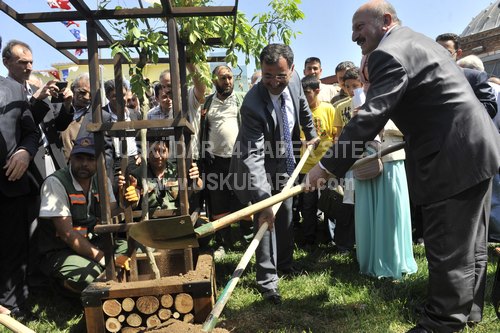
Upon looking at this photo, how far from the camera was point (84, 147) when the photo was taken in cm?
365

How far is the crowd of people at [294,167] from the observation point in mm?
2631

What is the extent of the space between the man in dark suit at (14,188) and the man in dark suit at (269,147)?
5.93 feet

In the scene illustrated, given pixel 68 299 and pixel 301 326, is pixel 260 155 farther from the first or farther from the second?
pixel 68 299

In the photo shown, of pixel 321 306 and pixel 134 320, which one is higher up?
pixel 134 320

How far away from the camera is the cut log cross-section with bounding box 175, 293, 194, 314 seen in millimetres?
2959

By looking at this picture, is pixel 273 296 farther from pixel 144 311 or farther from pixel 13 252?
pixel 13 252

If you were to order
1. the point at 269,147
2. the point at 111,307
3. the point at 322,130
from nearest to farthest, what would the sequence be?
the point at 111,307
the point at 269,147
the point at 322,130

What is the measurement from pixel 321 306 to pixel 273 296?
0.41m

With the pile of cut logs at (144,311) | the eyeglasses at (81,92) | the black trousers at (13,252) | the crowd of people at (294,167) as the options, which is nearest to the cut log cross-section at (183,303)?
the pile of cut logs at (144,311)

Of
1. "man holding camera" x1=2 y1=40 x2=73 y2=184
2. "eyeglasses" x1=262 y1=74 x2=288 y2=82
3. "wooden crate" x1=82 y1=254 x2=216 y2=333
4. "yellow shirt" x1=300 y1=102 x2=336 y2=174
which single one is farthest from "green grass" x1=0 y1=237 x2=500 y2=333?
"eyeglasses" x1=262 y1=74 x2=288 y2=82

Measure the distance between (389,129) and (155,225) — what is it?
275 centimetres

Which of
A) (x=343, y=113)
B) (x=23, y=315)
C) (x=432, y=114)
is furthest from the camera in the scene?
(x=343, y=113)

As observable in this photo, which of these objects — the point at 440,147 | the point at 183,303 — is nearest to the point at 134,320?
the point at 183,303

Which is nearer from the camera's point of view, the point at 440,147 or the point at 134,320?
the point at 440,147
